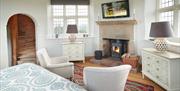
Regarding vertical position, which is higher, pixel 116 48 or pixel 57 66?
pixel 116 48

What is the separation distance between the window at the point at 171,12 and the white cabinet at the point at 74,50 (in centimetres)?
276

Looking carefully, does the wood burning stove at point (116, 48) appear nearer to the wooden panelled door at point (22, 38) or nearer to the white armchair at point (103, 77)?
the wooden panelled door at point (22, 38)

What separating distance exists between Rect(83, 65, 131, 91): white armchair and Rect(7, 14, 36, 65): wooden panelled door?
5.29 metres

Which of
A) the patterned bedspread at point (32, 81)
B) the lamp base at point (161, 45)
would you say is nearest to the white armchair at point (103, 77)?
the patterned bedspread at point (32, 81)

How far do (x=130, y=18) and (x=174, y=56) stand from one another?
9.37 feet

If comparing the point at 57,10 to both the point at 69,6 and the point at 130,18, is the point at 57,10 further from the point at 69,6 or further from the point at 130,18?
the point at 130,18

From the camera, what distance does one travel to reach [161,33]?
3.84m

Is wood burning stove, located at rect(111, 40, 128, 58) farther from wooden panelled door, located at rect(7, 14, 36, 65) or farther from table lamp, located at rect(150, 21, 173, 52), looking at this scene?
wooden panelled door, located at rect(7, 14, 36, 65)

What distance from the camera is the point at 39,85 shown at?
2270mm


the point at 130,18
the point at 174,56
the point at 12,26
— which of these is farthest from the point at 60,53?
the point at 174,56

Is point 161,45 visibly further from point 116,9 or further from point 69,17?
point 69,17

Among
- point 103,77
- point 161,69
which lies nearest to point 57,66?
point 103,77

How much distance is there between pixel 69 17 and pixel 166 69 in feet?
15.4

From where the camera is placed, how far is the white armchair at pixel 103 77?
2770 millimetres
